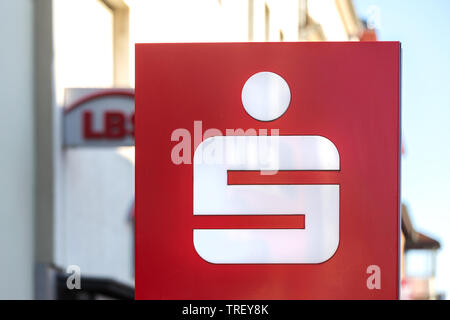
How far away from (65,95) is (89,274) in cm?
173

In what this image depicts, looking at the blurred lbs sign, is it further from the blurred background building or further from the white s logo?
the white s logo

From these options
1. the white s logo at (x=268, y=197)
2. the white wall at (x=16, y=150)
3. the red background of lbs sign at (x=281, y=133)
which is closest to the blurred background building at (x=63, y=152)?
the white wall at (x=16, y=150)

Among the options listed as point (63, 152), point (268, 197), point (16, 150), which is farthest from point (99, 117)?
point (268, 197)

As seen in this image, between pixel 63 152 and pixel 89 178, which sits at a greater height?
pixel 63 152

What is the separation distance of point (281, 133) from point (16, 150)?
8.68 feet

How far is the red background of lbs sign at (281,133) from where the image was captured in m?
2.10

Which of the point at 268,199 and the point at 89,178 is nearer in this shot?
the point at 268,199

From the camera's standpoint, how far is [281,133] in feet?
6.89

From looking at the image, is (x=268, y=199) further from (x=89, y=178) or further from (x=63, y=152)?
(x=89, y=178)

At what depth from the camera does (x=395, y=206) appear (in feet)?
7.06

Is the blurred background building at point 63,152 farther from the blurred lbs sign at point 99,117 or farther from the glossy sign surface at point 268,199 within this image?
the glossy sign surface at point 268,199

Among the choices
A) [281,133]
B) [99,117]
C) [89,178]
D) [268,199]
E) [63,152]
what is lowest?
[89,178]

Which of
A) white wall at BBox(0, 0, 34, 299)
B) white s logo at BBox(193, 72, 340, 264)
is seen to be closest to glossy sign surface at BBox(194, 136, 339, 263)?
white s logo at BBox(193, 72, 340, 264)
